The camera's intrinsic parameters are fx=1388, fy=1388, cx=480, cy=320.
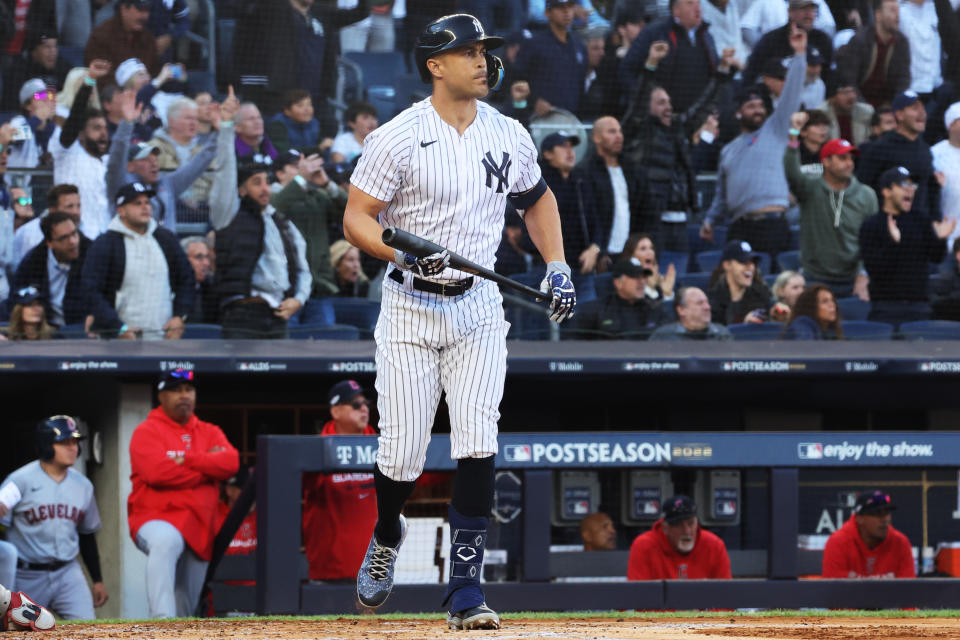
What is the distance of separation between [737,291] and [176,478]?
11.6 ft

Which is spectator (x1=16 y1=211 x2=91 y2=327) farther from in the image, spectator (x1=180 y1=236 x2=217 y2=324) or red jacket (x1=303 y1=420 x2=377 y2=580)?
red jacket (x1=303 y1=420 x2=377 y2=580)

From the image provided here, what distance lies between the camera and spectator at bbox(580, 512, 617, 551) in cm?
583

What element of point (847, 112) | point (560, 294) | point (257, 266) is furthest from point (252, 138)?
point (560, 294)

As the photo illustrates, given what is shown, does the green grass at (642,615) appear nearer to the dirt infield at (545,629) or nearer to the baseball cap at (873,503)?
the dirt infield at (545,629)

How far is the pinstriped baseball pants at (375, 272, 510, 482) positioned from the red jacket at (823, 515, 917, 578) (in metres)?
2.85

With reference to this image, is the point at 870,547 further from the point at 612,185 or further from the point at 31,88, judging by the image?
the point at 31,88

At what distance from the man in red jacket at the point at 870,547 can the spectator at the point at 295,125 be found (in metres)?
3.81

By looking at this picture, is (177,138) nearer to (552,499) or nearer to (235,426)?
(235,426)

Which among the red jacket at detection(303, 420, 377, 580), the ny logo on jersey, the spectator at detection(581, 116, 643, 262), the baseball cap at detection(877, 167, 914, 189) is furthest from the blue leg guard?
the baseball cap at detection(877, 167, 914, 189)

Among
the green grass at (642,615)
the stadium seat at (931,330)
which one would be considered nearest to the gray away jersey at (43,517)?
the green grass at (642,615)

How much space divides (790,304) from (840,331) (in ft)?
1.14

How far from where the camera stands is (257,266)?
765cm

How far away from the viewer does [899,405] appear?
323 inches

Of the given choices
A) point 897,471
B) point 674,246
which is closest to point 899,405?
point 674,246
